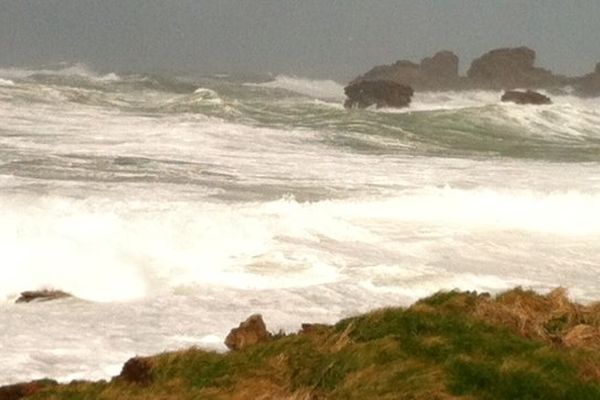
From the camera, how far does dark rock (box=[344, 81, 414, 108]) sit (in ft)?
256

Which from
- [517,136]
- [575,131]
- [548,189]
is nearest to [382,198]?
[548,189]

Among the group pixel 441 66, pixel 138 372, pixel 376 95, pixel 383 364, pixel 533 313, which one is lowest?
pixel 138 372

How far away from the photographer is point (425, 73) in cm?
13325

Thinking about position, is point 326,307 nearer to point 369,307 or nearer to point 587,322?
point 369,307

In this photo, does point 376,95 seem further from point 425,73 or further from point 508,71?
point 508,71

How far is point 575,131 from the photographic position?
5306 centimetres

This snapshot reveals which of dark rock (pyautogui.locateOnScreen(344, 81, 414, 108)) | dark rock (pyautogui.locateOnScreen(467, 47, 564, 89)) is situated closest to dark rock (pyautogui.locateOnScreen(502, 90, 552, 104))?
dark rock (pyautogui.locateOnScreen(344, 81, 414, 108))

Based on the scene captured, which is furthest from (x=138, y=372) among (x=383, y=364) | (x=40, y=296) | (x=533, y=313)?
(x=40, y=296)

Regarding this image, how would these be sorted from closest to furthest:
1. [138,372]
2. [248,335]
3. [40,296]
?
[138,372] → [248,335] → [40,296]

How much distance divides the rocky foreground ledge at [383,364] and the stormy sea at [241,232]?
3.48ft

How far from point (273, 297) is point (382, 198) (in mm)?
10388

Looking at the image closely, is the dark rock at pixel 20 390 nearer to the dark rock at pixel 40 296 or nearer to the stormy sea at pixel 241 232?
the stormy sea at pixel 241 232

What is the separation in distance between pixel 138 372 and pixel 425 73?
131m

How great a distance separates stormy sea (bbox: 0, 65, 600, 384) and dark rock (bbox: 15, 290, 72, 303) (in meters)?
0.26
